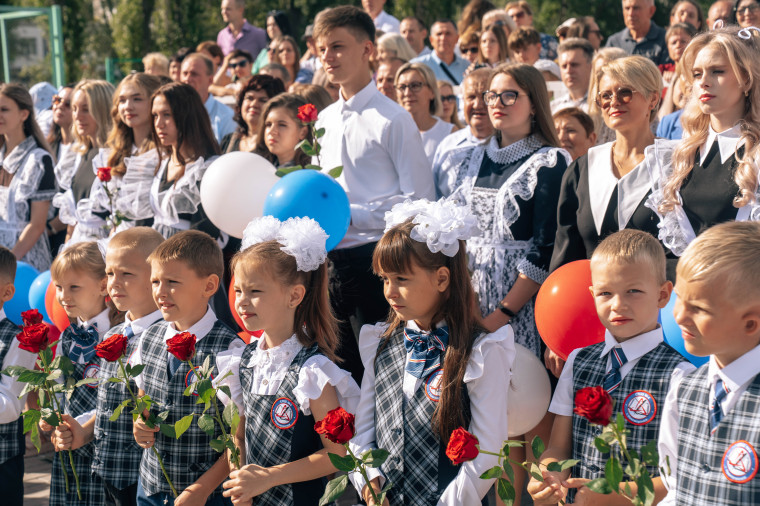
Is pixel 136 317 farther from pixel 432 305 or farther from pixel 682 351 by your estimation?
pixel 682 351

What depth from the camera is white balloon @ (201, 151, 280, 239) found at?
14.4 feet

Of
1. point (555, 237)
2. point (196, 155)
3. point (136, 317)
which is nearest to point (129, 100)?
point (196, 155)

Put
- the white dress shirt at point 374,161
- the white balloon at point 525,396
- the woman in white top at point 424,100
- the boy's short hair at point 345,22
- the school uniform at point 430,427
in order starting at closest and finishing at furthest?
the school uniform at point 430,427 < the white balloon at point 525,396 < the white dress shirt at point 374,161 < the boy's short hair at point 345,22 < the woman in white top at point 424,100

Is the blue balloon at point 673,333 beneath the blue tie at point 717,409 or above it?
beneath

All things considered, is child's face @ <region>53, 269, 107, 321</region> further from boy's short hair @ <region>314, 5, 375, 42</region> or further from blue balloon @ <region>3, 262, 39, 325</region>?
boy's short hair @ <region>314, 5, 375, 42</region>

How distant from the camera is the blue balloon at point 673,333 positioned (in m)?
3.08

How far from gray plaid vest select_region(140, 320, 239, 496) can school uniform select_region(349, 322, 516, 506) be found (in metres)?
0.62

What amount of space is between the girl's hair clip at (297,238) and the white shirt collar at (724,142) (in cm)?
148

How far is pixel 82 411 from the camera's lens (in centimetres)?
370

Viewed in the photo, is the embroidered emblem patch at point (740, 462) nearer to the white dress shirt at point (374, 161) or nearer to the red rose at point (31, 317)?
the white dress shirt at point (374, 161)

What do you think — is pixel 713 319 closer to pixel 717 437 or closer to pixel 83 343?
pixel 717 437

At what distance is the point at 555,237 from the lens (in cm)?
382

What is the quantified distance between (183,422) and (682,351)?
1.76 meters

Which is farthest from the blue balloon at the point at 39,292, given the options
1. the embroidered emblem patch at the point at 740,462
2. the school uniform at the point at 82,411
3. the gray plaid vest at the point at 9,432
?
the embroidered emblem patch at the point at 740,462
